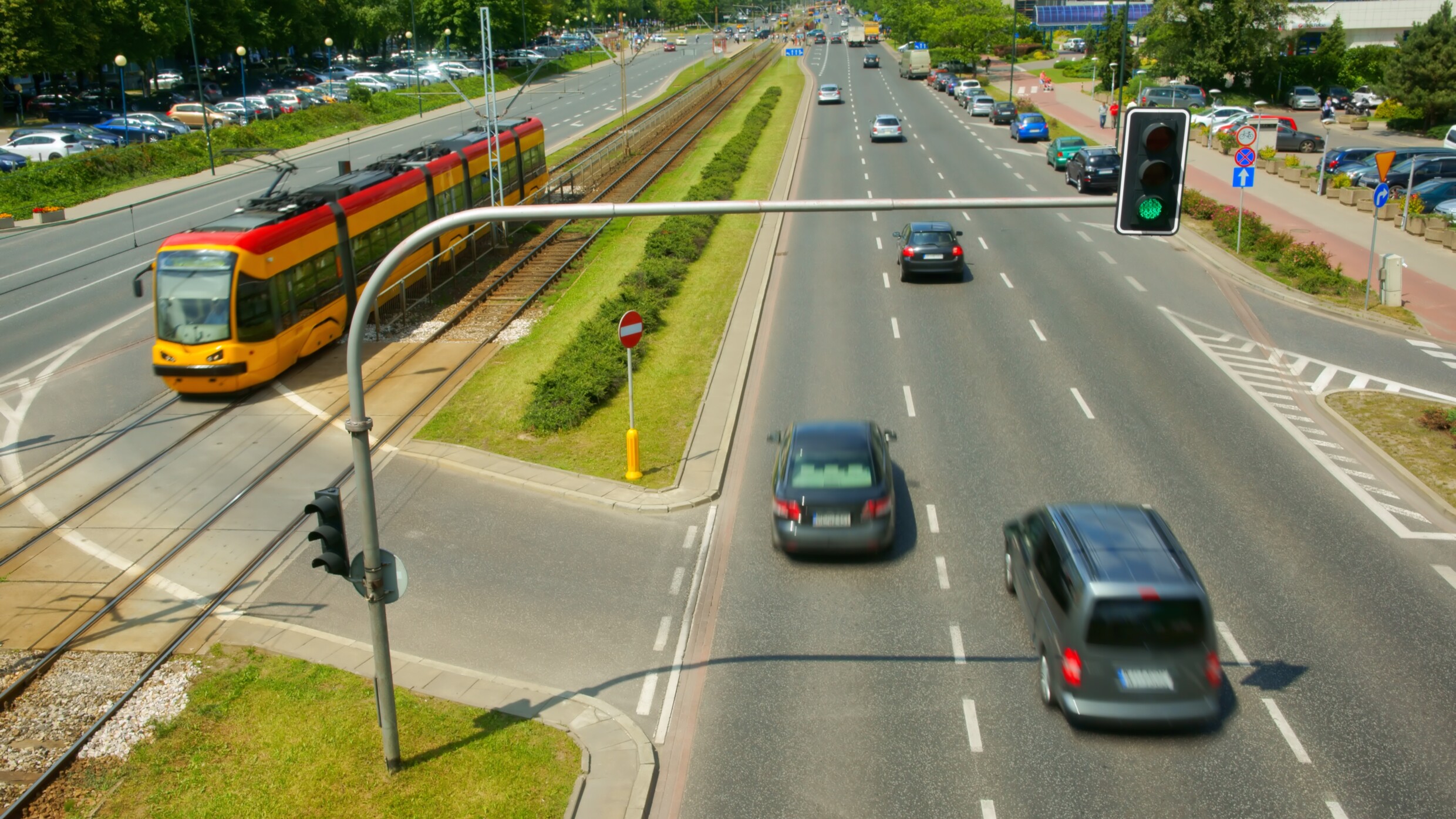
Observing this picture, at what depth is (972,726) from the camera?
1222 centimetres

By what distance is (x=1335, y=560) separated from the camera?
51.9ft

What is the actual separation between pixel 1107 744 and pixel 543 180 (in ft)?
120

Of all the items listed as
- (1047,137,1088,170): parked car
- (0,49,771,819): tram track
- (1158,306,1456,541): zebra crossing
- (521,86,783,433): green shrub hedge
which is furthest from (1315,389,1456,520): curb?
(1047,137,1088,170): parked car

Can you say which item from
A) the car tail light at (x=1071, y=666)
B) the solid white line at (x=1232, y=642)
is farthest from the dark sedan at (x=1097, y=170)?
the car tail light at (x=1071, y=666)

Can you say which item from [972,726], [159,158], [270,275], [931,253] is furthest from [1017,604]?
[159,158]

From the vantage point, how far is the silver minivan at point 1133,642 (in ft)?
37.5

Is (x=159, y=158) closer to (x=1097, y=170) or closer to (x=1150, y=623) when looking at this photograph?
(x=1097, y=170)

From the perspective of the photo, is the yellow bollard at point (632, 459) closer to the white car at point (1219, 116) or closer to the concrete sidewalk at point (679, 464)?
the concrete sidewalk at point (679, 464)

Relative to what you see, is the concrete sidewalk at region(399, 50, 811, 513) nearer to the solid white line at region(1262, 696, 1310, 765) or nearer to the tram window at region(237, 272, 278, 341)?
the tram window at region(237, 272, 278, 341)

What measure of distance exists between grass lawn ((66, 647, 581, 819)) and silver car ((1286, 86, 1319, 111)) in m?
75.7

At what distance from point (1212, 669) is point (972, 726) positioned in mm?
2581

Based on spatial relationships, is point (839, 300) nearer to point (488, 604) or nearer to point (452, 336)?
point (452, 336)

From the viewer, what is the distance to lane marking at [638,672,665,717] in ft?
41.9

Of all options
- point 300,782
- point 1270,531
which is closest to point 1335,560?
point 1270,531
